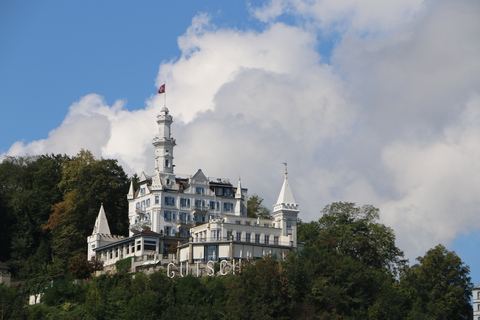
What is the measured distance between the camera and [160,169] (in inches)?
4833

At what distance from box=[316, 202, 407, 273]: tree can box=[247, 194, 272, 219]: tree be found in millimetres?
14416

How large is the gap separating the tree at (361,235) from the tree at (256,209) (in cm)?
1442

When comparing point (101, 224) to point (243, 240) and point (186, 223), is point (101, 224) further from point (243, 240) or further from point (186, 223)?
point (243, 240)

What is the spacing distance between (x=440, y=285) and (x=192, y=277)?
1124 inches

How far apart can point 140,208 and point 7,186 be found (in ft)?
80.7

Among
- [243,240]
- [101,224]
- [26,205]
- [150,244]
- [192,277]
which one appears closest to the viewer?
[192,277]


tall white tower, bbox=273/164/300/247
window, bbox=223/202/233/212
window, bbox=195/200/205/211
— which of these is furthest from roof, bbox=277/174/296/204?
window, bbox=195/200/205/211

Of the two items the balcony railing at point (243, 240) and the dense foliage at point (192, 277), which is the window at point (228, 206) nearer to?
the dense foliage at point (192, 277)

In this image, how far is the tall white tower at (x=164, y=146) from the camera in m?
123

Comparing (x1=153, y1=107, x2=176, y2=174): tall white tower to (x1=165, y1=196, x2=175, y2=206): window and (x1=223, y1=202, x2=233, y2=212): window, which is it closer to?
(x1=165, y1=196, x2=175, y2=206): window

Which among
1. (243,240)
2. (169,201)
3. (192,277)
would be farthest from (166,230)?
(192,277)

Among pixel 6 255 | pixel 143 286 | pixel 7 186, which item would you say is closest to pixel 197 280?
pixel 143 286

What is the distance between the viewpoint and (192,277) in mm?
93312

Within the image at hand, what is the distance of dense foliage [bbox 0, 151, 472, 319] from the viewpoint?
3403 inches
